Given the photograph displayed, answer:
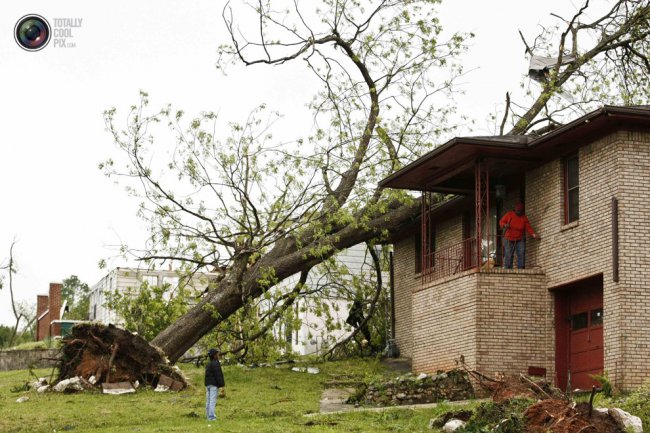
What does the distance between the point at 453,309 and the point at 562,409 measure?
891 centimetres

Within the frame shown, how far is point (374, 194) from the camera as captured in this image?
30531mm

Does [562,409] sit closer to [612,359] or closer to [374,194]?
[612,359]

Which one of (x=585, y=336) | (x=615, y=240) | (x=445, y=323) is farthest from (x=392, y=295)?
(x=615, y=240)

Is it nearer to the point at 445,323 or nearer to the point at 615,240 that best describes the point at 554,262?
the point at 615,240

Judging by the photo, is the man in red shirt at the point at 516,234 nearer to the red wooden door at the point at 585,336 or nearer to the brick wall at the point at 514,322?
the brick wall at the point at 514,322

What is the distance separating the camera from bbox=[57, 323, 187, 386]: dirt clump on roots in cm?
2667

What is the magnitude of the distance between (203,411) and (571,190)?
9.06 metres

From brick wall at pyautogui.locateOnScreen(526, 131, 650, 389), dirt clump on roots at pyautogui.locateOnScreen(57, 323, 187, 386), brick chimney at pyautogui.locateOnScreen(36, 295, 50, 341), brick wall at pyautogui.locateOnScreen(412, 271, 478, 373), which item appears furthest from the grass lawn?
brick chimney at pyautogui.locateOnScreen(36, 295, 50, 341)

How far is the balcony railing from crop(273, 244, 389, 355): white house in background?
3.73 metres

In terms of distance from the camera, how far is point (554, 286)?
24.9m

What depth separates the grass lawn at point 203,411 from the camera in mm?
19828

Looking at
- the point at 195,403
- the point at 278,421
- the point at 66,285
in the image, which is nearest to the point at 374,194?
the point at 195,403

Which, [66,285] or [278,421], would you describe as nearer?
[278,421]

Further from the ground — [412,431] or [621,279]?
[621,279]
